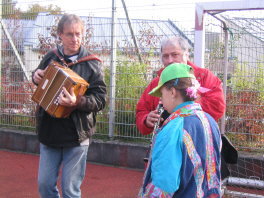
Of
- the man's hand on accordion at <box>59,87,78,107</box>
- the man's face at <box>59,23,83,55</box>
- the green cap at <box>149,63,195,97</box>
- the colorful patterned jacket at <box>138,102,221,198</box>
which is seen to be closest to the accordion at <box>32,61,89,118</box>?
the man's hand on accordion at <box>59,87,78,107</box>

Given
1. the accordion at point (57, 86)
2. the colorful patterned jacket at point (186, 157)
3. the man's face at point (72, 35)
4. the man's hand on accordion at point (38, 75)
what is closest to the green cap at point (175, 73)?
the colorful patterned jacket at point (186, 157)

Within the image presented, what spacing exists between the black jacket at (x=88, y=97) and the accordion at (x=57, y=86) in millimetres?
109

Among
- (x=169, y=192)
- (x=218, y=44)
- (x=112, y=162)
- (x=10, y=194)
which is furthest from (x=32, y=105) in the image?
(x=169, y=192)

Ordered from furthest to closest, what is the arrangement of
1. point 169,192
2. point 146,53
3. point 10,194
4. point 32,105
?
point 32,105, point 146,53, point 10,194, point 169,192

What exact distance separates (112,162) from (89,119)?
3245 mm

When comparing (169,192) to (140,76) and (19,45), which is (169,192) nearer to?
(140,76)

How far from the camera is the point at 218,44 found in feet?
17.0

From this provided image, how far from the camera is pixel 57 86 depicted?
3.21 m

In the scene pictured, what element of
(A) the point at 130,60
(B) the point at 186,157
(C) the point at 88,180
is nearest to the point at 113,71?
(A) the point at 130,60

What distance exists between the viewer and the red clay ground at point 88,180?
203 inches

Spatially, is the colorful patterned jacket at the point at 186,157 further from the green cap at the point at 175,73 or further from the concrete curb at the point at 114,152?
the concrete curb at the point at 114,152

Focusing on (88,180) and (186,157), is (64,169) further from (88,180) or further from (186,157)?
(88,180)

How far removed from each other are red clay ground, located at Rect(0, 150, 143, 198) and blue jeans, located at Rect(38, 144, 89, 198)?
1.80 metres

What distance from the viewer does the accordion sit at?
3.13 metres
